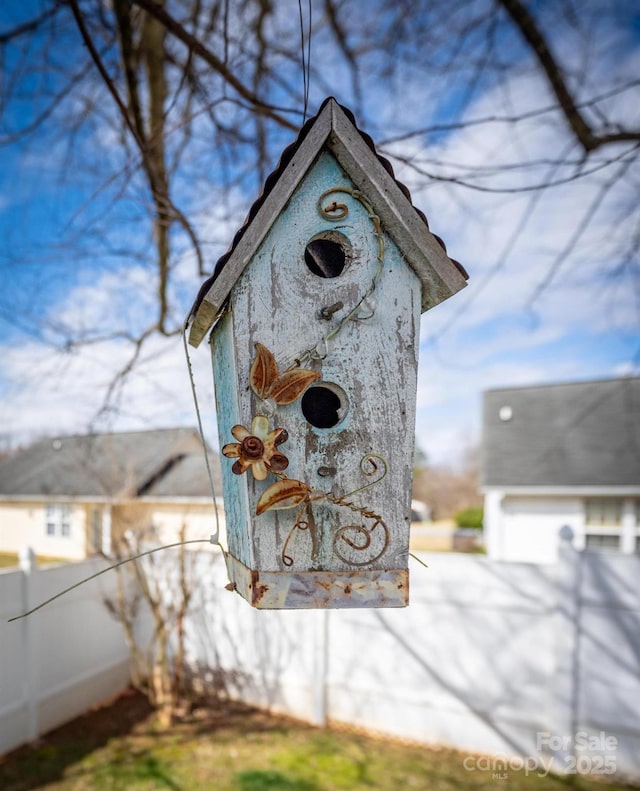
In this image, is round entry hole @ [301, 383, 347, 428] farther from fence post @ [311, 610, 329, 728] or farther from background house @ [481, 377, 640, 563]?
background house @ [481, 377, 640, 563]

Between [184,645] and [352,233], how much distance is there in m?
5.13

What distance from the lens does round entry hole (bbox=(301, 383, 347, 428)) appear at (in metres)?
0.99

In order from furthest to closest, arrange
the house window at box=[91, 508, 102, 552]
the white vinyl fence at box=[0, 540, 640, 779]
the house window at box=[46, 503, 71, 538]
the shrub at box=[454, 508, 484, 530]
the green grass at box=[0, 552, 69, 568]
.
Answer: the shrub at box=[454, 508, 484, 530] → the house window at box=[46, 503, 71, 538] → the green grass at box=[0, 552, 69, 568] → the house window at box=[91, 508, 102, 552] → the white vinyl fence at box=[0, 540, 640, 779]

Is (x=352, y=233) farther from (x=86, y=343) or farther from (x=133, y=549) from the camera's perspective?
(x=133, y=549)

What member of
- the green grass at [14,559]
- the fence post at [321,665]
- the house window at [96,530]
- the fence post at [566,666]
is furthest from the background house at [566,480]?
the green grass at [14,559]

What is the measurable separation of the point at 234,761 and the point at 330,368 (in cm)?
414

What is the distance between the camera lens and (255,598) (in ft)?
3.01

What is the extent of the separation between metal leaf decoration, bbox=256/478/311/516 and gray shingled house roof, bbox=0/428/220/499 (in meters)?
2.77

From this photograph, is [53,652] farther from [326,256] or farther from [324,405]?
[326,256]

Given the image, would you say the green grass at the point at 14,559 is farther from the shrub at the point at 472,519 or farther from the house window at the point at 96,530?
the shrub at the point at 472,519

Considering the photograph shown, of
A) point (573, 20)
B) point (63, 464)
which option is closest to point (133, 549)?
point (573, 20)

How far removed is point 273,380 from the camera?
93 cm

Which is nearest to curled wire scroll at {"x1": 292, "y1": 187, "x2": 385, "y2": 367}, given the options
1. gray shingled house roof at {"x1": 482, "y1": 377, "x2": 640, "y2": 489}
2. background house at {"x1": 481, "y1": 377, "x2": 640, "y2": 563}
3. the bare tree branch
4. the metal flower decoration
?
the metal flower decoration

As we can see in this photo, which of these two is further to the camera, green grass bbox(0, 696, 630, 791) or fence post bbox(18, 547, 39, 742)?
fence post bbox(18, 547, 39, 742)
